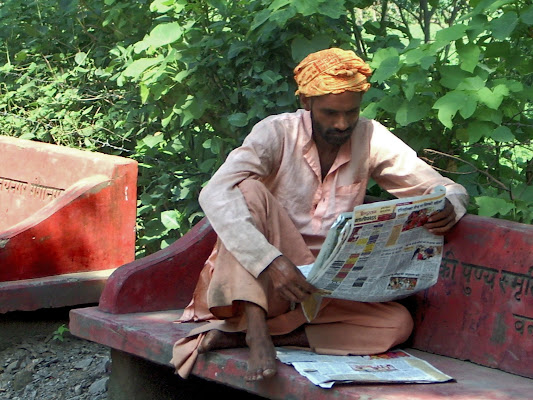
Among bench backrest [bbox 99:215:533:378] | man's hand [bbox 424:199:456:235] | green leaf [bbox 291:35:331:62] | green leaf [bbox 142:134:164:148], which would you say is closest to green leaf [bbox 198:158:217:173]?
green leaf [bbox 142:134:164:148]

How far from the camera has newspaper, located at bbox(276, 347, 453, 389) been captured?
3.29 metres

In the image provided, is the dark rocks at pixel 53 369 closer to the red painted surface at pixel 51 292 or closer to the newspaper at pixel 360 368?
the red painted surface at pixel 51 292

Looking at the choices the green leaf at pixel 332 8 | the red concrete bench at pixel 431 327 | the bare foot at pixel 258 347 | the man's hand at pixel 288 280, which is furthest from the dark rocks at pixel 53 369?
the green leaf at pixel 332 8

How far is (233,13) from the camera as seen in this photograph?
5.21 metres

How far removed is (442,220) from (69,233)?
2.45m

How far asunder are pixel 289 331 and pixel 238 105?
80.0 inches

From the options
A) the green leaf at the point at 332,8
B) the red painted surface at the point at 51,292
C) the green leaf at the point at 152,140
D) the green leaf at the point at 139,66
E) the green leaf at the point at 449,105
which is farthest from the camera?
the green leaf at the point at 152,140

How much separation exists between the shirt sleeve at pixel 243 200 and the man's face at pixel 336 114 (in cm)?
18

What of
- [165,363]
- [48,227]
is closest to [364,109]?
[165,363]

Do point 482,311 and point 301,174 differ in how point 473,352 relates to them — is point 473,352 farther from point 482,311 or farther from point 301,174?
point 301,174

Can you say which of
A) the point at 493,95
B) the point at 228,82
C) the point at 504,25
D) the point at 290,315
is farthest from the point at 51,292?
the point at 504,25

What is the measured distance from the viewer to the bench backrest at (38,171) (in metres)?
5.50

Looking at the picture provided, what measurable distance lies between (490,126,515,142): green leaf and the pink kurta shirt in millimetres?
361

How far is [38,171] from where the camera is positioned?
5.85 meters
